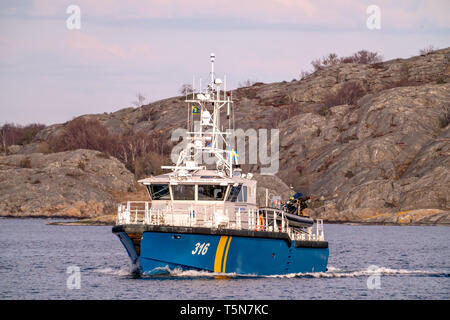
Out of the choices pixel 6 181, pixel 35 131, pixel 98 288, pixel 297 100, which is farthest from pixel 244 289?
pixel 35 131

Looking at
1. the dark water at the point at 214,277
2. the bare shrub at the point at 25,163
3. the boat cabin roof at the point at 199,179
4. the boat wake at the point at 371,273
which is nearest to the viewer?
the dark water at the point at 214,277

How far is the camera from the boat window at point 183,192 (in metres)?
32.5

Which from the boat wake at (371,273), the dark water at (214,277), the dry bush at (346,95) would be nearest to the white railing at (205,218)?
the dark water at (214,277)

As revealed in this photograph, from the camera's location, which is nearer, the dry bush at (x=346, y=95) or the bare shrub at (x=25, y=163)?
the bare shrub at (x=25, y=163)

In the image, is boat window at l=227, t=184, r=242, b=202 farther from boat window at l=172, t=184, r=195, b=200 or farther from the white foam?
the white foam

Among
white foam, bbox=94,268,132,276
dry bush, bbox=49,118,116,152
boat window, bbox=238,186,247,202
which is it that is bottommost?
white foam, bbox=94,268,132,276

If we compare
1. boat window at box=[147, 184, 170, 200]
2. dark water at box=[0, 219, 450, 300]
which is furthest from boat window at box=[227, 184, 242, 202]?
dark water at box=[0, 219, 450, 300]

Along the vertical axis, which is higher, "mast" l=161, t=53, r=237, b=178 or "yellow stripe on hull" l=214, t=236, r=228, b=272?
"mast" l=161, t=53, r=237, b=178

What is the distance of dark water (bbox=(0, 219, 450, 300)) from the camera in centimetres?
2892

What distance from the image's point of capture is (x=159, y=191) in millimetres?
32969

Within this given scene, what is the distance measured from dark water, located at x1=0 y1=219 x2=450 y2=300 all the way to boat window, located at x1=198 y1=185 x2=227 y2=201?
3946mm

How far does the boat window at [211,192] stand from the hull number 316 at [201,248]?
330cm

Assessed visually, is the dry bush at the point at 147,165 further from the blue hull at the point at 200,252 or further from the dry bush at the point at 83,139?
the blue hull at the point at 200,252
